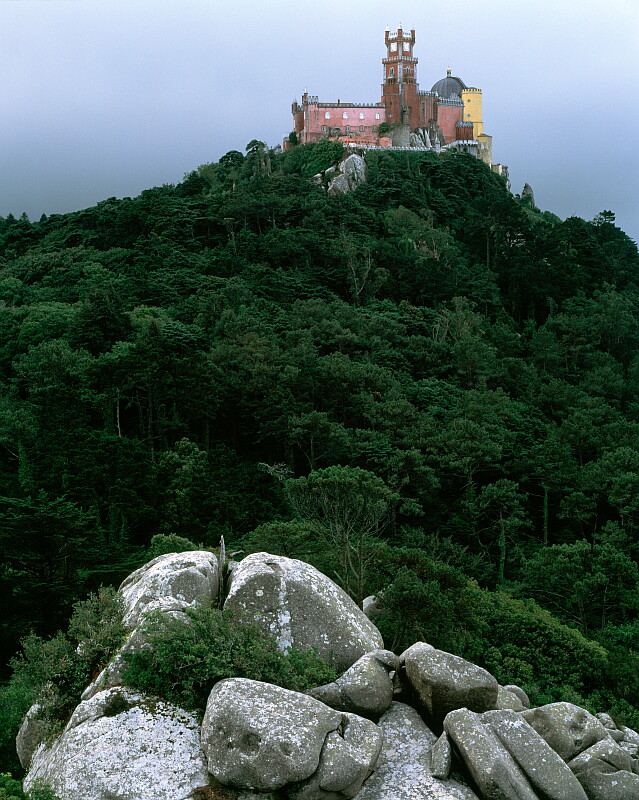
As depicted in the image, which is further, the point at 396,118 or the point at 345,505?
the point at 396,118

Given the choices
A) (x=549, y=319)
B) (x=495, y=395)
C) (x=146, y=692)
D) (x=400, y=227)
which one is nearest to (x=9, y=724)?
(x=146, y=692)

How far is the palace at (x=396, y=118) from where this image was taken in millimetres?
98750

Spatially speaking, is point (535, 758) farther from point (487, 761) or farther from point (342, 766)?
point (342, 766)

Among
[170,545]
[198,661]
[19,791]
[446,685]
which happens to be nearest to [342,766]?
[446,685]

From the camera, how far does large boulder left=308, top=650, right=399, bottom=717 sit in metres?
13.7

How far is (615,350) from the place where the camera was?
70.3 m

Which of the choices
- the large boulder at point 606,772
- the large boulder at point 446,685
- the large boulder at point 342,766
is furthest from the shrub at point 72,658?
the large boulder at point 606,772

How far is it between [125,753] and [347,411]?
126 feet

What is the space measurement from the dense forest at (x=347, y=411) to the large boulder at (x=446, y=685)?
8278 millimetres

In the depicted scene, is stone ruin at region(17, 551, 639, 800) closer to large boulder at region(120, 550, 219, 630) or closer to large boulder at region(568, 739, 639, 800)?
large boulder at region(568, 739, 639, 800)

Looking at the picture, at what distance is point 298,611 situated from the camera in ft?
51.1

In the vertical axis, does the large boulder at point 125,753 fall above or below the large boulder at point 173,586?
below

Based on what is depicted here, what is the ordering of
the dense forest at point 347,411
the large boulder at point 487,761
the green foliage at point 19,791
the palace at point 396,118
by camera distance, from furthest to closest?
the palace at point 396,118
the dense forest at point 347,411
the large boulder at point 487,761
the green foliage at point 19,791

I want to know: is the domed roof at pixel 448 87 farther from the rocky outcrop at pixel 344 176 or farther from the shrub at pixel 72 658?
the shrub at pixel 72 658
